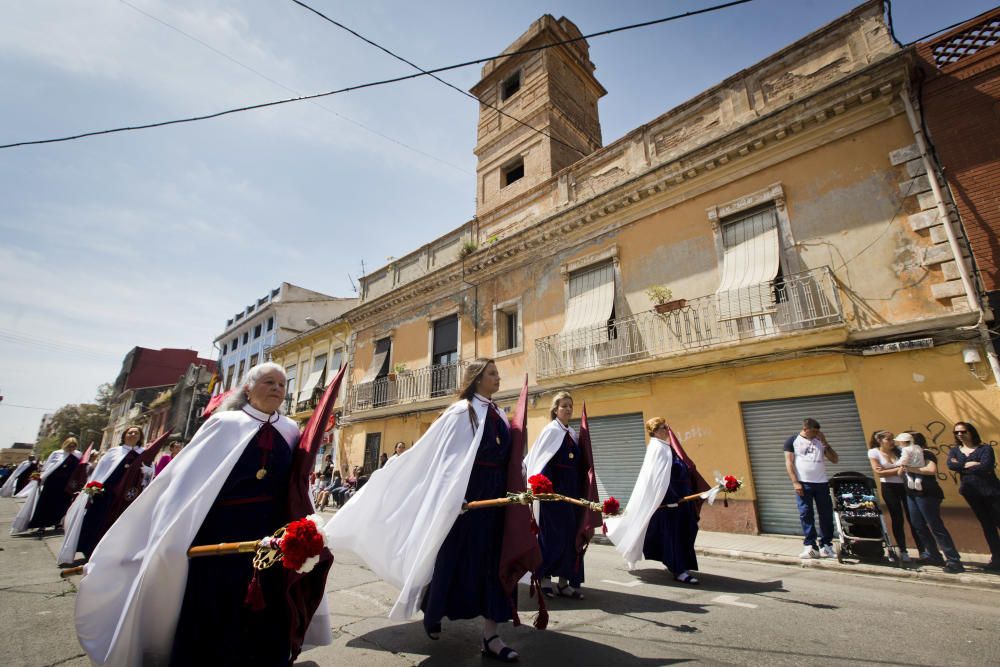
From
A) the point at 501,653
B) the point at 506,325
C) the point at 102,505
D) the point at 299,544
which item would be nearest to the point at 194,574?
the point at 299,544

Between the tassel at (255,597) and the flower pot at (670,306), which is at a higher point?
the flower pot at (670,306)

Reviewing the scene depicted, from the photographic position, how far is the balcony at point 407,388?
1500 centimetres

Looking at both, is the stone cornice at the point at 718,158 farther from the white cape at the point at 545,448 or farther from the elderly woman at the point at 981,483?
the white cape at the point at 545,448

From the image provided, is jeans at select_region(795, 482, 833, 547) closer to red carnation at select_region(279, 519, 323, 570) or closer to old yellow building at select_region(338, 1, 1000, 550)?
old yellow building at select_region(338, 1, 1000, 550)

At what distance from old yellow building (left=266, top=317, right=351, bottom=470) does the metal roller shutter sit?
11627 millimetres

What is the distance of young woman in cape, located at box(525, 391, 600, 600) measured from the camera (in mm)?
4398

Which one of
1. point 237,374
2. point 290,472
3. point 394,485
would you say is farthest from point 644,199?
point 237,374

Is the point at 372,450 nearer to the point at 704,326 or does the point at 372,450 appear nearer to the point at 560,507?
the point at 704,326

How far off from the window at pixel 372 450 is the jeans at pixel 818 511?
13.4m

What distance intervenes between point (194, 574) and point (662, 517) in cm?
475

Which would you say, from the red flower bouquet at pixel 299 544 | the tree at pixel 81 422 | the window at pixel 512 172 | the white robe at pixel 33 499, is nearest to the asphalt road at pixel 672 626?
the red flower bouquet at pixel 299 544

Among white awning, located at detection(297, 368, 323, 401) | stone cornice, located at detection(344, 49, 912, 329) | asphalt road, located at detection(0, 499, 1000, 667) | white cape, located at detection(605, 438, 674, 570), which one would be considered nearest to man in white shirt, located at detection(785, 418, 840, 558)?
asphalt road, located at detection(0, 499, 1000, 667)

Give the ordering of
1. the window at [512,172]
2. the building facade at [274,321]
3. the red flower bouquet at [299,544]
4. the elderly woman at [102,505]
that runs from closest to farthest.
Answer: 1. the red flower bouquet at [299,544]
2. the elderly woman at [102,505]
3. the window at [512,172]
4. the building facade at [274,321]

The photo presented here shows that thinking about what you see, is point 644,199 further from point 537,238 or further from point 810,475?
point 810,475
